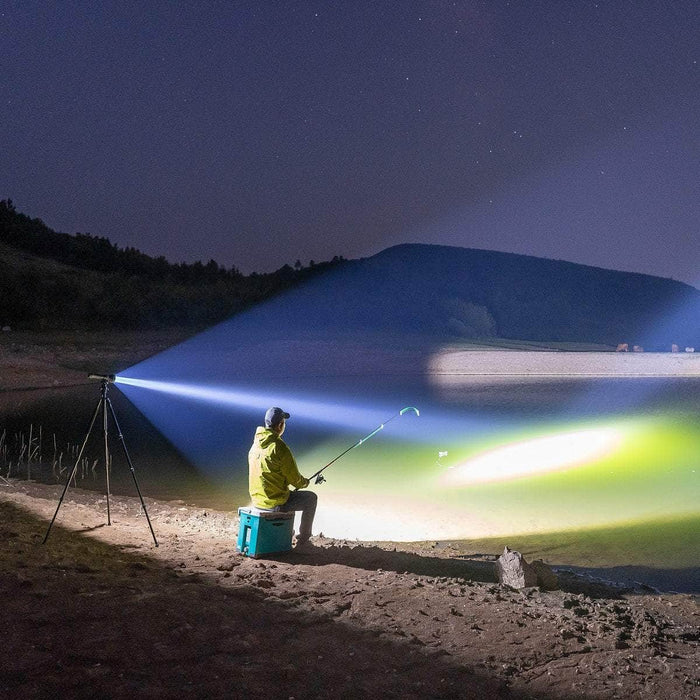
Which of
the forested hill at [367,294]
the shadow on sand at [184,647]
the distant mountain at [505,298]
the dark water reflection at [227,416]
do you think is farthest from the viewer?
the distant mountain at [505,298]

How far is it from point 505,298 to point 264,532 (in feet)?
386

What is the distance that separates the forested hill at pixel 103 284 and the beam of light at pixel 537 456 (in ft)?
117

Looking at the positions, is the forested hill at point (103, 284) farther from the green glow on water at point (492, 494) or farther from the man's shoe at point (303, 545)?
the man's shoe at point (303, 545)

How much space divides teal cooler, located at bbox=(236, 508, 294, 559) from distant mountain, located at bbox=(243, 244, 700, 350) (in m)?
69.4

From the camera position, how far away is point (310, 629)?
4578 mm

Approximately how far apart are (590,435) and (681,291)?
125 metres

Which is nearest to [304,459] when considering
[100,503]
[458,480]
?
[458,480]

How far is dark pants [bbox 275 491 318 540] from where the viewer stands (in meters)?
6.57

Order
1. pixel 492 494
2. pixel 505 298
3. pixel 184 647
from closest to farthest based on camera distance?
pixel 184 647
pixel 492 494
pixel 505 298

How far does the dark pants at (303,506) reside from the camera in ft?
21.6

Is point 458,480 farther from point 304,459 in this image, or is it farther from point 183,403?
point 183,403

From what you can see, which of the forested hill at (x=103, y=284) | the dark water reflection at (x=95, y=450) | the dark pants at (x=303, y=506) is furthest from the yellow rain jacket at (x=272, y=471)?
the forested hill at (x=103, y=284)

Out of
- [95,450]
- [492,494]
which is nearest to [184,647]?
[492,494]

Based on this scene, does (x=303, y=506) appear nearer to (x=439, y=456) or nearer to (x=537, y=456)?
(x=439, y=456)
